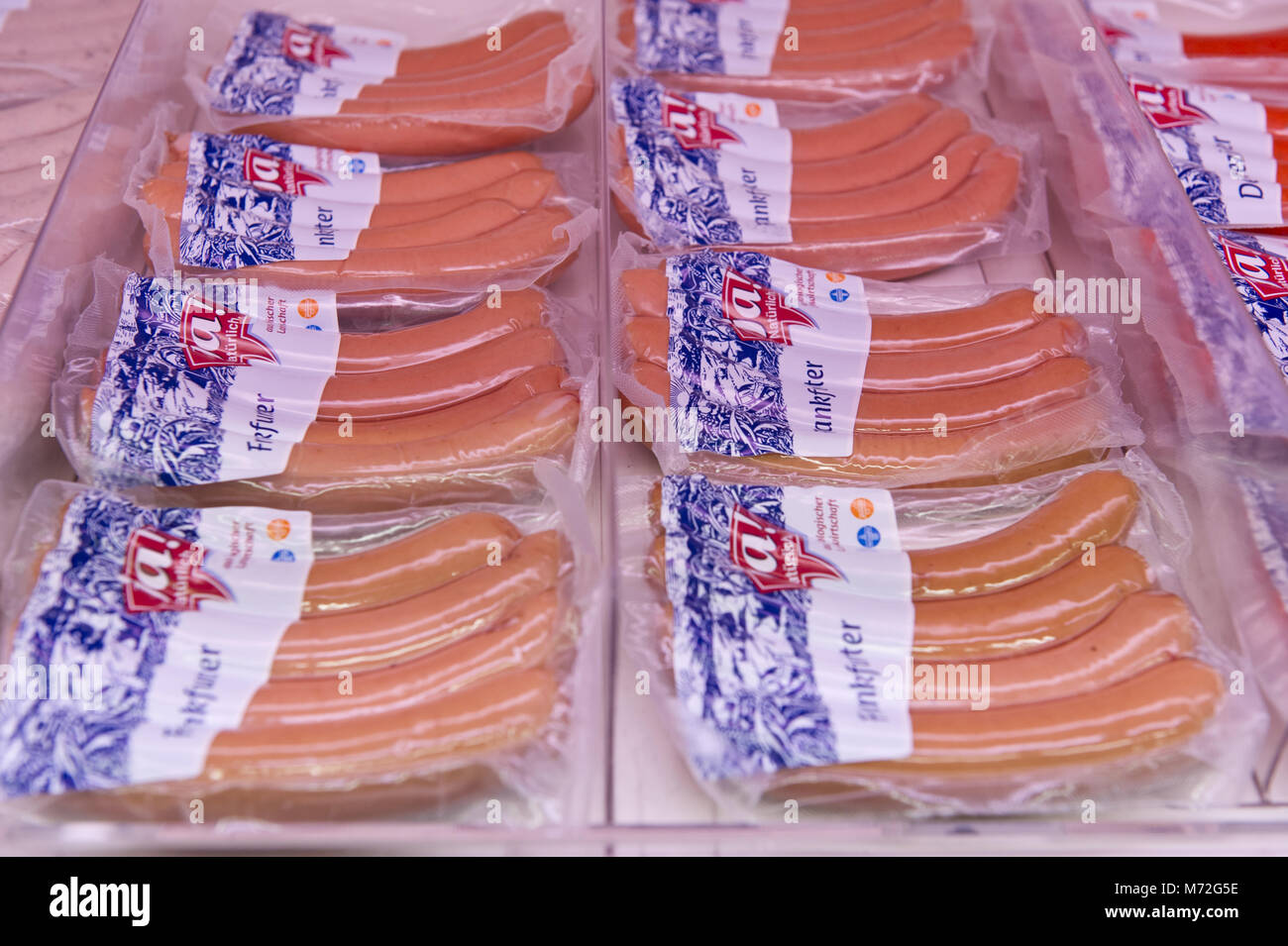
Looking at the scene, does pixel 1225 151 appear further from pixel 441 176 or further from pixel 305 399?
pixel 305 399

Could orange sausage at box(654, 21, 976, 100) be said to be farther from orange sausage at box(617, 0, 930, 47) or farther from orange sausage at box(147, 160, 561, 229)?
orange sausage at box(147, 160, 561, 229)

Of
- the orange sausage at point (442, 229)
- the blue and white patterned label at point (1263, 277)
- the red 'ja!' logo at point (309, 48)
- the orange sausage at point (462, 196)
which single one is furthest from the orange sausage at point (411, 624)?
the red 'ja!' logo at point (309, 48)

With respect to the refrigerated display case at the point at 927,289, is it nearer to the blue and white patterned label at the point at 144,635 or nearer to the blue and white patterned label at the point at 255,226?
the blue and white patterned label at the point at 144,635

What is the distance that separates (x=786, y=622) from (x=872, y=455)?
47 centimetres

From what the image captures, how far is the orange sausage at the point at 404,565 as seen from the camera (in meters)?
1.97

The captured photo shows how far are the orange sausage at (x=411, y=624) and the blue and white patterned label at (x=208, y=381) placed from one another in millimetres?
400

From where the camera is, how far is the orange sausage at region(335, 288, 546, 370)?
2.32 metres

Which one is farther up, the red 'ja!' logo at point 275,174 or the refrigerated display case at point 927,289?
the red 'ja!' logo at point 275,174

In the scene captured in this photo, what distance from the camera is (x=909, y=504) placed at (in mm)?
2182

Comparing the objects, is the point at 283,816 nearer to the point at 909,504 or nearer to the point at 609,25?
the point at 909,504

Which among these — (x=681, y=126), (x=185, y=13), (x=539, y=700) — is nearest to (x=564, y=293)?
(x=681, y=126)

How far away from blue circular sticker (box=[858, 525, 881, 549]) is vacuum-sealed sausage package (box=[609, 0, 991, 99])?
1471mm

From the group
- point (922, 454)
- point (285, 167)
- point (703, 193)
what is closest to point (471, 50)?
point (285, 167)

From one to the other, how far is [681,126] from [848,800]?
173cm
